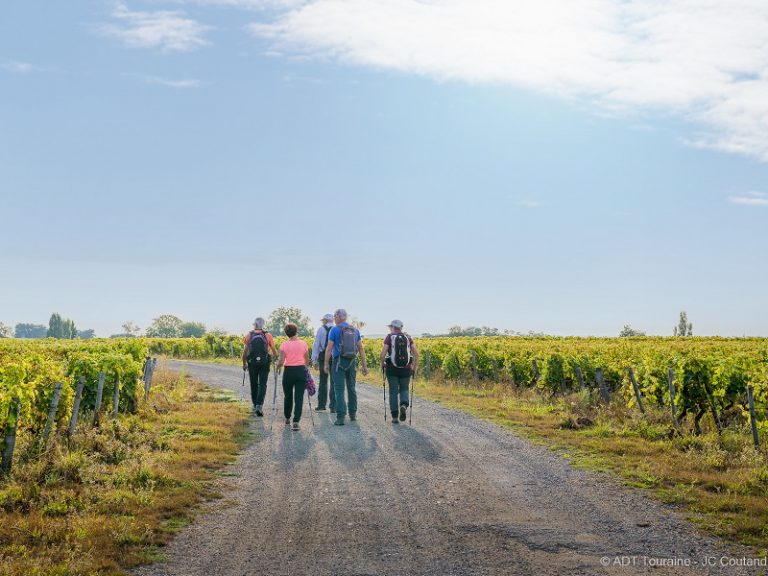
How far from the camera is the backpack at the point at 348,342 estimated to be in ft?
51.1

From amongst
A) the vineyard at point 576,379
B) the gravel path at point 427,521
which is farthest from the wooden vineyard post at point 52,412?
the gravel path at point 427,521

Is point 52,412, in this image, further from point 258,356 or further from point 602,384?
point 602,384

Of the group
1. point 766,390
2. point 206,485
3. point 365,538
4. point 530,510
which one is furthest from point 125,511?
point 766,390

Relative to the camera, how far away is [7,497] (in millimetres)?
9000

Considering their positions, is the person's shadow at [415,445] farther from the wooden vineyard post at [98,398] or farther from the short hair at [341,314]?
the wooden vineyard post at [98,398]

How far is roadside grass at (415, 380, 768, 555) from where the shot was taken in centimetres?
856

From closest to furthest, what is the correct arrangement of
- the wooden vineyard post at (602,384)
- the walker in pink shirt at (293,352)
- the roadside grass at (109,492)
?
the roadside grass at (109,492) → the walker in pink shirt at (293,352) → the wooden vineyard post at (602,384)

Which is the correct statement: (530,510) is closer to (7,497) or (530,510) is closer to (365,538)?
(365,538)

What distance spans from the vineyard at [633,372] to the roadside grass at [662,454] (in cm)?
56

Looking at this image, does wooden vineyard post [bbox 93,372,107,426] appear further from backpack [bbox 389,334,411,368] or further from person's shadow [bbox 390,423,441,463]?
person's shadow [bbox 390,423,441,463]

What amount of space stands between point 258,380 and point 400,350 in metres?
4.06

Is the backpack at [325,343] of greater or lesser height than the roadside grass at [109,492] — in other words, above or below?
above

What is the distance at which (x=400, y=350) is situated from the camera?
15188 millimetres

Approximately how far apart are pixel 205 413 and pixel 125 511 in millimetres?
8601
